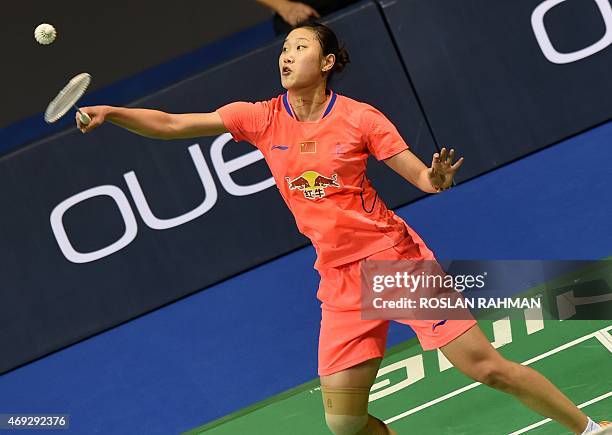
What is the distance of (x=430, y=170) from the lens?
510 centimetres

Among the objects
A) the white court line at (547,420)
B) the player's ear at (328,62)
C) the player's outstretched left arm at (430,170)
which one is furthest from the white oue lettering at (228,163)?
the white court line at (547,420)

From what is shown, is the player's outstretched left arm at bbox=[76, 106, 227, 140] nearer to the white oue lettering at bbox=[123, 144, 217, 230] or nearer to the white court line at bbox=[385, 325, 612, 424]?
the white court line at bbox=[385, 325, 612, 424]

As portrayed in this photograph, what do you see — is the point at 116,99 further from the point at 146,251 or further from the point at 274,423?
the point at 274,423

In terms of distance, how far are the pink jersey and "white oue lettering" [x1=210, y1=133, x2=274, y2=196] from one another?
7.11 feet

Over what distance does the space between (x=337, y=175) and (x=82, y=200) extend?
8.84ft

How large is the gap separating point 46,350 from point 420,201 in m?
2.46

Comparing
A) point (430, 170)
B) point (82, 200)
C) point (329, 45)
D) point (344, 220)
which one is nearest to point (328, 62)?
point (329, 45)

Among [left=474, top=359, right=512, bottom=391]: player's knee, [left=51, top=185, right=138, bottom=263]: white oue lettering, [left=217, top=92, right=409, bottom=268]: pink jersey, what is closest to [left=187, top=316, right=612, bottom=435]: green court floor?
[left=474, top=359, right=512, bottom=391]: player's knee

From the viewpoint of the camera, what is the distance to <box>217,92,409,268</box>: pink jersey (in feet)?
17.8

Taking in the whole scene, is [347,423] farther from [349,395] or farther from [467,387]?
[467,387]

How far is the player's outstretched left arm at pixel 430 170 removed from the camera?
500 centimetres

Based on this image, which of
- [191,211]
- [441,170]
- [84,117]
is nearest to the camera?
[441,170]

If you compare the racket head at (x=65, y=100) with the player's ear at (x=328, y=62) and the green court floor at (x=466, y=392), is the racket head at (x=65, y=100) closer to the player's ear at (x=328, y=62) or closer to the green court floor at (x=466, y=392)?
the player's ear at (x=328, y=62)

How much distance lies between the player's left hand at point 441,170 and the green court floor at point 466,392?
1.43 m
